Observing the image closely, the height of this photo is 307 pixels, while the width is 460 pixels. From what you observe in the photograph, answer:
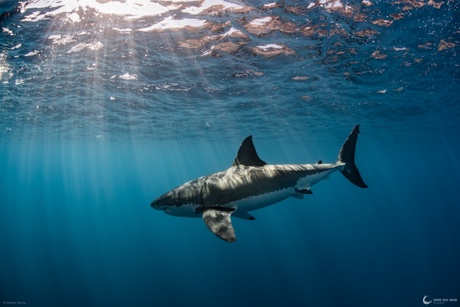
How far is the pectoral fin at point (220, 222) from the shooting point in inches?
190

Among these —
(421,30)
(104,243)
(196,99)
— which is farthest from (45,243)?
(421,30)

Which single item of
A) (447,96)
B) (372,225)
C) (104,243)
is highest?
(447,96)

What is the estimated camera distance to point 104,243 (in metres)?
38.5

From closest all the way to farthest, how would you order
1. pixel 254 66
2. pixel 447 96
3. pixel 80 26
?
pixel 80 26
pixel 254 66
pixel 447 96

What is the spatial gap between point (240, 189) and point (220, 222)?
4.53 feet

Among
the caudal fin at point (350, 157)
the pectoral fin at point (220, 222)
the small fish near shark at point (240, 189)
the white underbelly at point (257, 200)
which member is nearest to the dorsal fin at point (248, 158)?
the small fish near shark at point (240, 189)

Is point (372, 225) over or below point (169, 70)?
below

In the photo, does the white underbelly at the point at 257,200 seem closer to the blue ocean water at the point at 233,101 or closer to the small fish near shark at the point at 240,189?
the small fish near shark at the point at 240,189

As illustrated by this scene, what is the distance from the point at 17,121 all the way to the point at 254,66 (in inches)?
1157

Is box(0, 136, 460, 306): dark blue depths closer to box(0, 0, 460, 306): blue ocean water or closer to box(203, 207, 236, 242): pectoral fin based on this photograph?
box(0, 0, 460, 306): blue ocean water

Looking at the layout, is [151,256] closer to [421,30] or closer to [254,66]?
[254,66]

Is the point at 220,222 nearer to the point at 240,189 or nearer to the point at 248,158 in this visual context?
the point at 240,189

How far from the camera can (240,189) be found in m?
6.60

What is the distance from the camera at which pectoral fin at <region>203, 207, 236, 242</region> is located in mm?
4832
